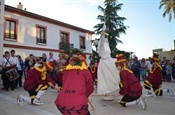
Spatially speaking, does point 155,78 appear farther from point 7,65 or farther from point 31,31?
point 31,31

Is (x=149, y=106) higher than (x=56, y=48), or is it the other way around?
(x=56, y=48)

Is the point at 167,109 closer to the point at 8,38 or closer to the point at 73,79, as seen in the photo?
the point at 73,79

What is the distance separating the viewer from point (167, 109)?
6383 mm

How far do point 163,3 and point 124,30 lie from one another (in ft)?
22.1

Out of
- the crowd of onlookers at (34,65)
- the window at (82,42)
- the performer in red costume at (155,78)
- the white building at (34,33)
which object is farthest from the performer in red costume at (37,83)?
the window at (82,42)

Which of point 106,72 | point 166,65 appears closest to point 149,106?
point 106,72

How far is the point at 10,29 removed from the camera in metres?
23.0

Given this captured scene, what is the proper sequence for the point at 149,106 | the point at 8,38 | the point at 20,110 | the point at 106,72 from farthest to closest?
the point at 8,38, the point at 106,72, the point at 149,106, the point at 20,110

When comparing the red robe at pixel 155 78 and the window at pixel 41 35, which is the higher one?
the window at pixel 41 35

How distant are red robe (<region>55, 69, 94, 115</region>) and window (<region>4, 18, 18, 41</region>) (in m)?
→ 20.2

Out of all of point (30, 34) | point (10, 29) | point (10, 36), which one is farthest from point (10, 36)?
point (30, 34)

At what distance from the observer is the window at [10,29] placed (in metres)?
22.5

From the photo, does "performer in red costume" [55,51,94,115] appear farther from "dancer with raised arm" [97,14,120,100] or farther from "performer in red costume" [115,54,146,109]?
"dancer with raised arm" [97,14,120,100]

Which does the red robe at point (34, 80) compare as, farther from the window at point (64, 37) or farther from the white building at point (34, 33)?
the window at point (64, 37)
